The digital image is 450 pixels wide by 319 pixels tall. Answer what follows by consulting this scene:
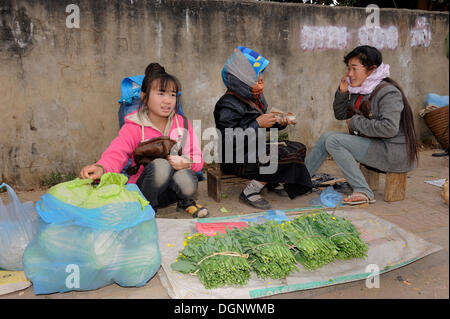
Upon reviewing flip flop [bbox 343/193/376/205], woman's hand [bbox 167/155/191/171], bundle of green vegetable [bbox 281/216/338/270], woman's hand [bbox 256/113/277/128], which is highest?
woman's hand [bbox 256/113/277/128]

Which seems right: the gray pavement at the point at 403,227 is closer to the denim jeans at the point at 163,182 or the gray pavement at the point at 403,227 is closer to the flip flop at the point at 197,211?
the flip flop at the point at 197,211

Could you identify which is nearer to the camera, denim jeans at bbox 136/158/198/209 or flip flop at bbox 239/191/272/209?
denim jeans at bbox 136/158/198/209

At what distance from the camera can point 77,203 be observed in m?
2.31

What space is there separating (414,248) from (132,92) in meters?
2.91

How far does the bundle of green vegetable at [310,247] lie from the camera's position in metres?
2.44

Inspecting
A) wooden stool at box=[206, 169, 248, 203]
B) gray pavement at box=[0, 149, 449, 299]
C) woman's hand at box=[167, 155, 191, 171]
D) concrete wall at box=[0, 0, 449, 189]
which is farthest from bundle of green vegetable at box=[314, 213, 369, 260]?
concrete wall at box=[0, 0, 449, 189]

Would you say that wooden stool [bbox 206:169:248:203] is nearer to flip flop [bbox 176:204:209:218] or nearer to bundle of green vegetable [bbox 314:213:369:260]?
flip flop [bbox 176:204:209:218]

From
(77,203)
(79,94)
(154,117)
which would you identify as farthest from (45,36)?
(77,203)

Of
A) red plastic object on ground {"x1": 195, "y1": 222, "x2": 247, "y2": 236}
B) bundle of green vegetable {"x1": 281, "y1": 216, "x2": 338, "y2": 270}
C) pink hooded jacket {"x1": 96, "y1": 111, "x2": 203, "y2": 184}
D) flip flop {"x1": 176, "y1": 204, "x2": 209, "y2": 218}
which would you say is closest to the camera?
bundle of green vegetable {"x1": 281, "y1": 216, "x2": 338, "y2": 270}

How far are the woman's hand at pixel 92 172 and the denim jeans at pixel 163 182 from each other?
50cm

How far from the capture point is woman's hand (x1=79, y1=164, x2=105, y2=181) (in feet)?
9.06

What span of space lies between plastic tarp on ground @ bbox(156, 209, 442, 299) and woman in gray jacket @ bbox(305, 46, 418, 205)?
0.82 metres

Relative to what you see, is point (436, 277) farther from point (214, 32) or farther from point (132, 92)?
point (214, 32)

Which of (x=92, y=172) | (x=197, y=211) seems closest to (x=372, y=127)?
(x=197, y=211)
